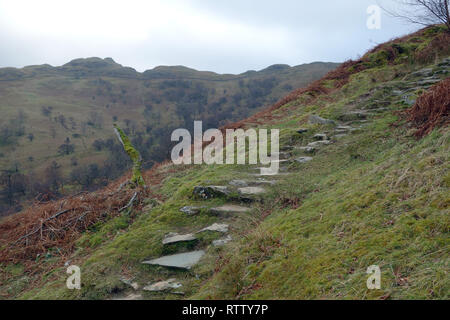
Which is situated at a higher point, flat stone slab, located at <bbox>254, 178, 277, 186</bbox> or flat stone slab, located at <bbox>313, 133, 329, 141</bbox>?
flat stone slab, located at <bbox>313, 133, 329, 141</bbox>

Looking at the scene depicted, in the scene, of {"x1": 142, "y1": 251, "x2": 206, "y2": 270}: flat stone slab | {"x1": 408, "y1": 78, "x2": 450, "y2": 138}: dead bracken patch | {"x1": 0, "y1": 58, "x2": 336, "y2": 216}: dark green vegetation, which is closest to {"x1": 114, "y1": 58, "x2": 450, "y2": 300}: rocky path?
{"x1": 142, "y1": 251, "x2": 206, "y2": 270}: flat stone slab

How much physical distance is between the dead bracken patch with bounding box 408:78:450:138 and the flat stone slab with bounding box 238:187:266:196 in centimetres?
338

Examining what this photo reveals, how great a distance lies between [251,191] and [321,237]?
2.58m

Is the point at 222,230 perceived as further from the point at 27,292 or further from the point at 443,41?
the point at 443,41

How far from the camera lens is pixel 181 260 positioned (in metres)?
4.45

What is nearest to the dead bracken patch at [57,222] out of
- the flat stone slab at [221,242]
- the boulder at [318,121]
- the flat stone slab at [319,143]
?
the flat stone slab at [221,242]

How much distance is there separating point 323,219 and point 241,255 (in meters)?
1.34

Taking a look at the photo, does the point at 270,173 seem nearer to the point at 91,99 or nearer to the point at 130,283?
the point at 130,283

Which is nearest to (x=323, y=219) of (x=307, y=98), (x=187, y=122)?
(x=307, y=98)

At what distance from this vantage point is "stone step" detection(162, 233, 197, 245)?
4863 millimetres

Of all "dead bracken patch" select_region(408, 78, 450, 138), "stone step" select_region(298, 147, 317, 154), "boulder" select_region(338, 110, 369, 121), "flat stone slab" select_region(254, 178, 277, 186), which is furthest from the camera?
"boulder" select_region(338, 110, 369, 121)

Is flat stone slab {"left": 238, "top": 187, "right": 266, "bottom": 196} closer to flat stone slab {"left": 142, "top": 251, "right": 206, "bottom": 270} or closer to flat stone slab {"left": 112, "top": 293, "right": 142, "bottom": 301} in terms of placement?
flat stone slab {"left": 142, "top": 251, "right": 206, "bottom": 270}

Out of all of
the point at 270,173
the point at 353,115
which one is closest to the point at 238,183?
the point at 270,173

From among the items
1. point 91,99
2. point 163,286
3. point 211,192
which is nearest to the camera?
point 163,286
